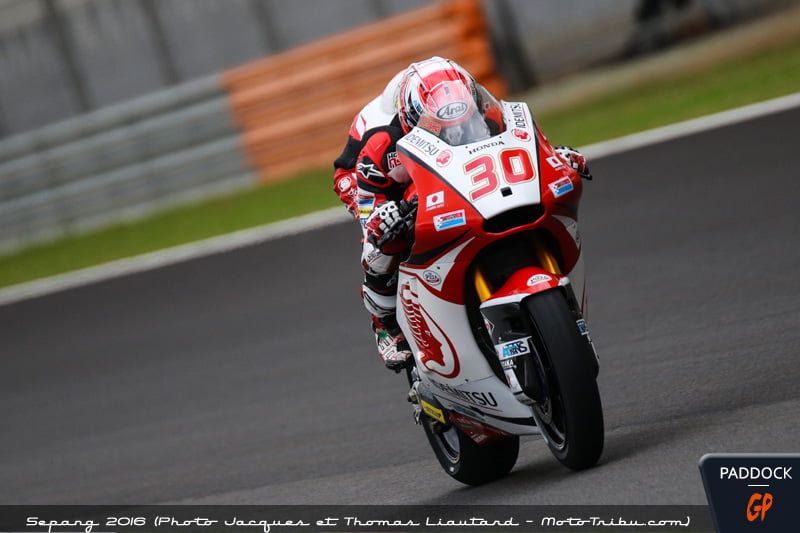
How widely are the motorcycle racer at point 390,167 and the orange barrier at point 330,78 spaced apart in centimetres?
872

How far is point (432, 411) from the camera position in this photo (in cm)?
557

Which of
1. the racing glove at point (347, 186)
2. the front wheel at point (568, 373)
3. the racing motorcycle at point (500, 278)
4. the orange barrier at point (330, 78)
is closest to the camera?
the front wheel at point (568, 373)

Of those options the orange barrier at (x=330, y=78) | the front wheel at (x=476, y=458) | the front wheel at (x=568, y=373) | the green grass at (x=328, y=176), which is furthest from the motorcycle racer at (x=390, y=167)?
the orange barrier at (x=330, y=78)

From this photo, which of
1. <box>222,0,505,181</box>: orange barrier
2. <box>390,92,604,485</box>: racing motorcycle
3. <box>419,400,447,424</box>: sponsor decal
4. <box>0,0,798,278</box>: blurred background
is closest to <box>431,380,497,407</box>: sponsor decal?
<box>390,92,604,485</box>: racing motorcycle

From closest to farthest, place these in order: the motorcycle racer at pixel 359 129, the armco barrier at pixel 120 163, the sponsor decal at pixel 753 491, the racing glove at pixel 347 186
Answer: the sponsor decal at pixel 753 491, the motorcycle racer at pixel 359 129, the racing glove at pixel 347 186, the armco barrier at pixel 120 163

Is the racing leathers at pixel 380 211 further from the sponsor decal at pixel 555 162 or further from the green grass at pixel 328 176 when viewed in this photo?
the green grass at pixel 328 176

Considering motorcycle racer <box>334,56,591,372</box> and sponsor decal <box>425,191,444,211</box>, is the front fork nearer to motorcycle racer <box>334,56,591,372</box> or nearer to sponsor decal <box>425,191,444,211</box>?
sponsor decal <box>425,191,444,211</box>

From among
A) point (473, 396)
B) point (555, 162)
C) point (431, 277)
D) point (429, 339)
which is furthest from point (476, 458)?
point (555, 162)

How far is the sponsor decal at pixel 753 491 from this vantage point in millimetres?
3234

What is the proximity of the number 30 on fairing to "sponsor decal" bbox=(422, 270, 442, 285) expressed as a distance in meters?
0.39

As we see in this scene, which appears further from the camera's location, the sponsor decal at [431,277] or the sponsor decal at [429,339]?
the sponsor decal at [429,339]

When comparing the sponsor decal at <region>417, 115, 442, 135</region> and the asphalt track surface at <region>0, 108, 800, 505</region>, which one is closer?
the sponsor decal at <region>417, 115, 442, 135</region>

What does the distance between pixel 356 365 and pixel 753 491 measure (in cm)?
516

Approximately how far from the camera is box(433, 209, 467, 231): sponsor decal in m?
4.69
